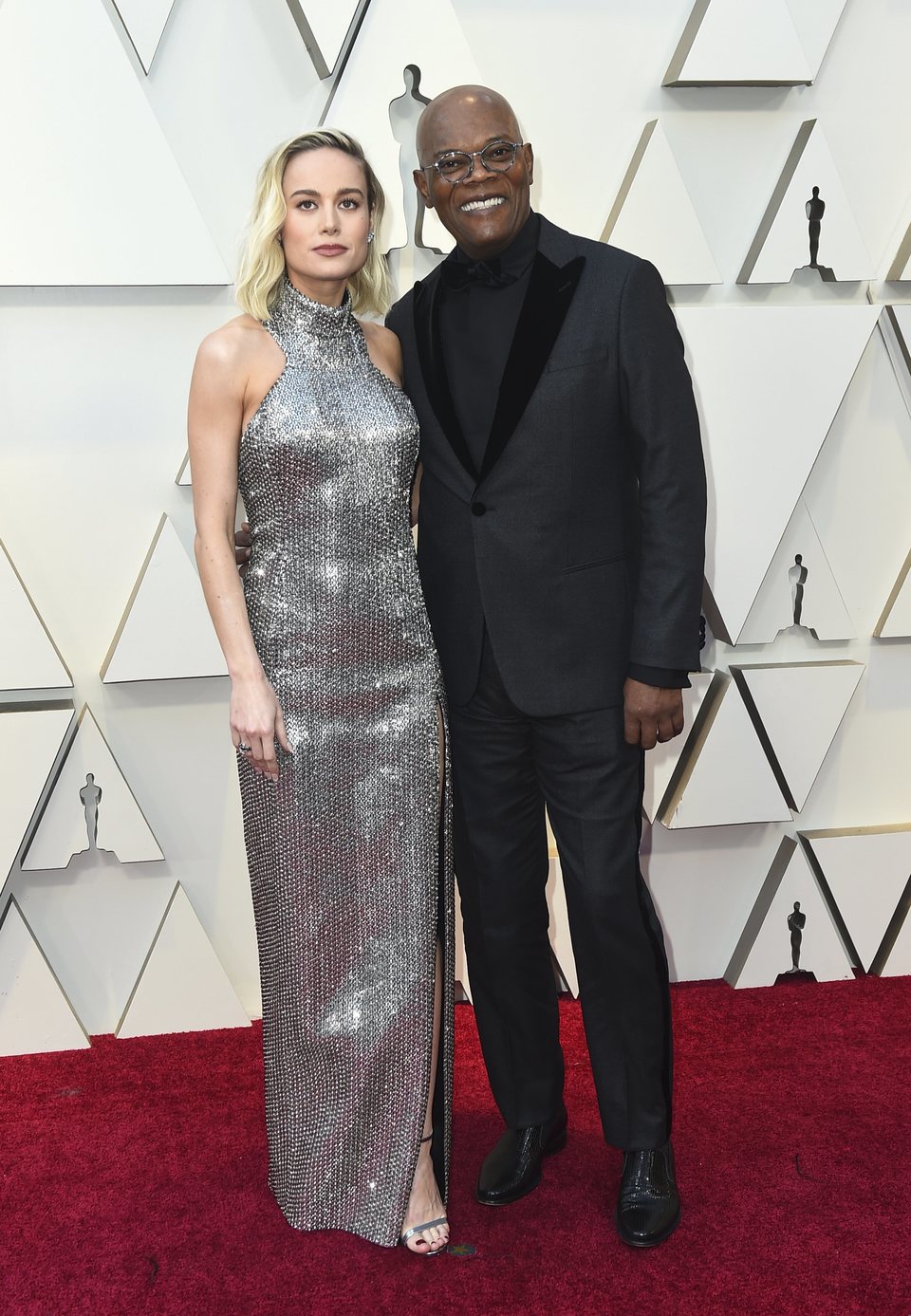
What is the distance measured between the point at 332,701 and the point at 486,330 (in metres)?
0.61

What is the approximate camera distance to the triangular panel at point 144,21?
2.41 meters

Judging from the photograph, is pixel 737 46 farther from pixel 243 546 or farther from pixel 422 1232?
pixel 422 1232

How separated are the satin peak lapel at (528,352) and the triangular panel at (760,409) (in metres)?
0.86

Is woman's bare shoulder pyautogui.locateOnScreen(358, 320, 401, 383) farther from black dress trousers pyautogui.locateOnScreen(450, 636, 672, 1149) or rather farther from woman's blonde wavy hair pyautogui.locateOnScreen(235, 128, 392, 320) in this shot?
black dress trousers pyautogui.locateOnScreen(450, 636, 672, 1149)

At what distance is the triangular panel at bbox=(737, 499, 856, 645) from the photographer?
111 inches

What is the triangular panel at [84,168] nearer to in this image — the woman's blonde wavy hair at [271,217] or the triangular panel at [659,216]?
the woman's blonde wavy hair at [271,217]

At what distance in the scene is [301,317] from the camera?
6.30 ft

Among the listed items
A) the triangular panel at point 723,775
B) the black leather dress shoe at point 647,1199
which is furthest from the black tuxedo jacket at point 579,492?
the triangular panel at point 723,775

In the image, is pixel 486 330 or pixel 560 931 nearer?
pixel 486 330

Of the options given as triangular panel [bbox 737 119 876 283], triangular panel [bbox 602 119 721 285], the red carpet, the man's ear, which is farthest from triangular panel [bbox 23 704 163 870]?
triangular panel [bbox 737 119 876 283]

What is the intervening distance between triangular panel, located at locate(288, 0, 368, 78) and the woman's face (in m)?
0.73

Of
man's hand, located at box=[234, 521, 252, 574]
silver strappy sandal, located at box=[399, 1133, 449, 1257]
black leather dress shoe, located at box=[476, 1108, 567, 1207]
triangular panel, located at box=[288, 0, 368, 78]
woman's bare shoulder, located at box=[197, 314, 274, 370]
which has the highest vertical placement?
triangular panel, located at box=[288, 0, 368, 78]

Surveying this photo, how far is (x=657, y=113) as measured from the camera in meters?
2.65

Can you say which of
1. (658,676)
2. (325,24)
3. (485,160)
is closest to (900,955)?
(658,676)
